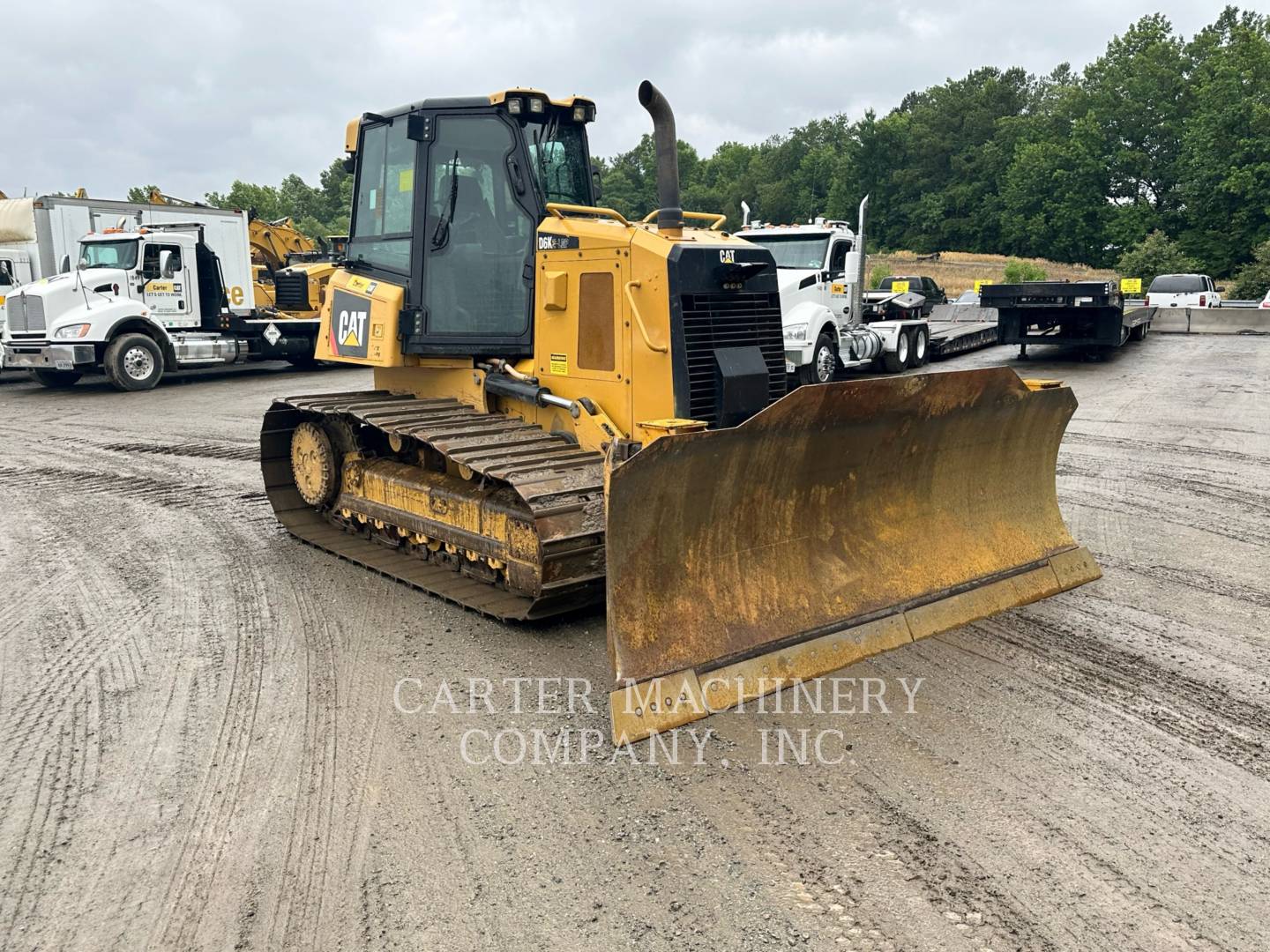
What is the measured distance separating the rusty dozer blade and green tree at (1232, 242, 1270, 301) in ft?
133

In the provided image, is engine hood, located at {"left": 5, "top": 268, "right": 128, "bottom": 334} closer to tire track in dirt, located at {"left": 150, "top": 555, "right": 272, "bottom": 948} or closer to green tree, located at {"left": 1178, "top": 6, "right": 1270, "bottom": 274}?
tire track in dirt, located at {"left": 150, "top": 555, "right": 272, "bottom": 948}

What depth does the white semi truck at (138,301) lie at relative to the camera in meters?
16.2

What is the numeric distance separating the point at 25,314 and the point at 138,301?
167cm

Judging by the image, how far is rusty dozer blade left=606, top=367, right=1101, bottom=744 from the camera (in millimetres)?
4109

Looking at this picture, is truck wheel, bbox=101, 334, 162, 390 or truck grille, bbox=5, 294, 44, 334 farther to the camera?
truck wheel, bbox=101, 334, 162, 390


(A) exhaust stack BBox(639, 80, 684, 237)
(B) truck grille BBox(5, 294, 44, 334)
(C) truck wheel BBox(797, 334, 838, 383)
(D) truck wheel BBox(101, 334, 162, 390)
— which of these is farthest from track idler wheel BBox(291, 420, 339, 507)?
(B) truck grille BBox(5, 294, 44, 334)

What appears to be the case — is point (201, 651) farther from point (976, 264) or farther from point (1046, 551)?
point (976, 264)

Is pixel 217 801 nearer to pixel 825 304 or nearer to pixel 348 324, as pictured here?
pixel 348 324

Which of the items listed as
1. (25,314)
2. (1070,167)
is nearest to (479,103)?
(25,314)

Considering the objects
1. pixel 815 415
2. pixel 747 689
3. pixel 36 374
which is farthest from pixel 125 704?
pixel 36 374

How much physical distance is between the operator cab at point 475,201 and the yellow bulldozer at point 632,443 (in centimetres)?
2

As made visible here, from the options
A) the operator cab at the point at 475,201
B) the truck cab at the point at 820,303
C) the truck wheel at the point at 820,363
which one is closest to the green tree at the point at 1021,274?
the truck cab at the point at 820,303

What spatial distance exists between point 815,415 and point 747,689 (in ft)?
4.16

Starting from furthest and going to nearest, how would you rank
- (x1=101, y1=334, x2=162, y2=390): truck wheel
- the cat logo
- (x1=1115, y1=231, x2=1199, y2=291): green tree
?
(x1=1115, y1=231, x2=1199, y2=291): green tree, (x1=101, y1=334, x2=162, y2=390): truck wheel, the cat logo
